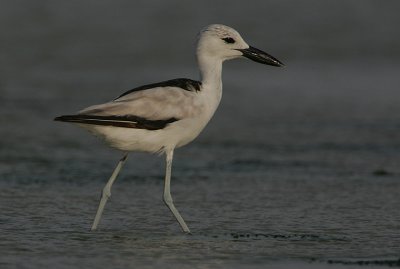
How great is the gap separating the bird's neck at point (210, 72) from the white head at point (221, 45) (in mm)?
38

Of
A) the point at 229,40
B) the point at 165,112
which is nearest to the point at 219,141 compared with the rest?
the point at 229,40

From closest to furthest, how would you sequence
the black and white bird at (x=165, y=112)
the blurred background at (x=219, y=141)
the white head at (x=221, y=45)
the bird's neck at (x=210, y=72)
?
the blurred background at (x=219, y=141), the black and white bird at (x=165, y=112), the bird's neck at (x=210, y=72), the white head at (x=221, y=45)

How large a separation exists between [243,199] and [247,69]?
384 inches

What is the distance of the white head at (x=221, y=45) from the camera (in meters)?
11.0

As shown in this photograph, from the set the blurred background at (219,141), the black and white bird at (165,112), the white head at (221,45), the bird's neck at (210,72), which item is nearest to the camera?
the blurred background at (219,141)

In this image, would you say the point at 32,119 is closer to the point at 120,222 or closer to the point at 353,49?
the point at 120,222

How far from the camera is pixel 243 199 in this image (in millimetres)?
11586

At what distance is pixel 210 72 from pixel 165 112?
0.87m

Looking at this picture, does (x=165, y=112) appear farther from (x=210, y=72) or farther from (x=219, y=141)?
(x=219, y=141)

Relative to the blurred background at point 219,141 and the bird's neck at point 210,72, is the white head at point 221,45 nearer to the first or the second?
the bird's neck at point 210,72

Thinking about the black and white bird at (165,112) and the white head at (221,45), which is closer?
the black and white bird at (165,112)

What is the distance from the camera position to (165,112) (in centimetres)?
1030

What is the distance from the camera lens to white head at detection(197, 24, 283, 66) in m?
11.0

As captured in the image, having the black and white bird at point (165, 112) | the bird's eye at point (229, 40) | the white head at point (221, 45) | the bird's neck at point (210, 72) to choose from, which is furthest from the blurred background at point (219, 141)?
the bird's eye at point (229, 40)
